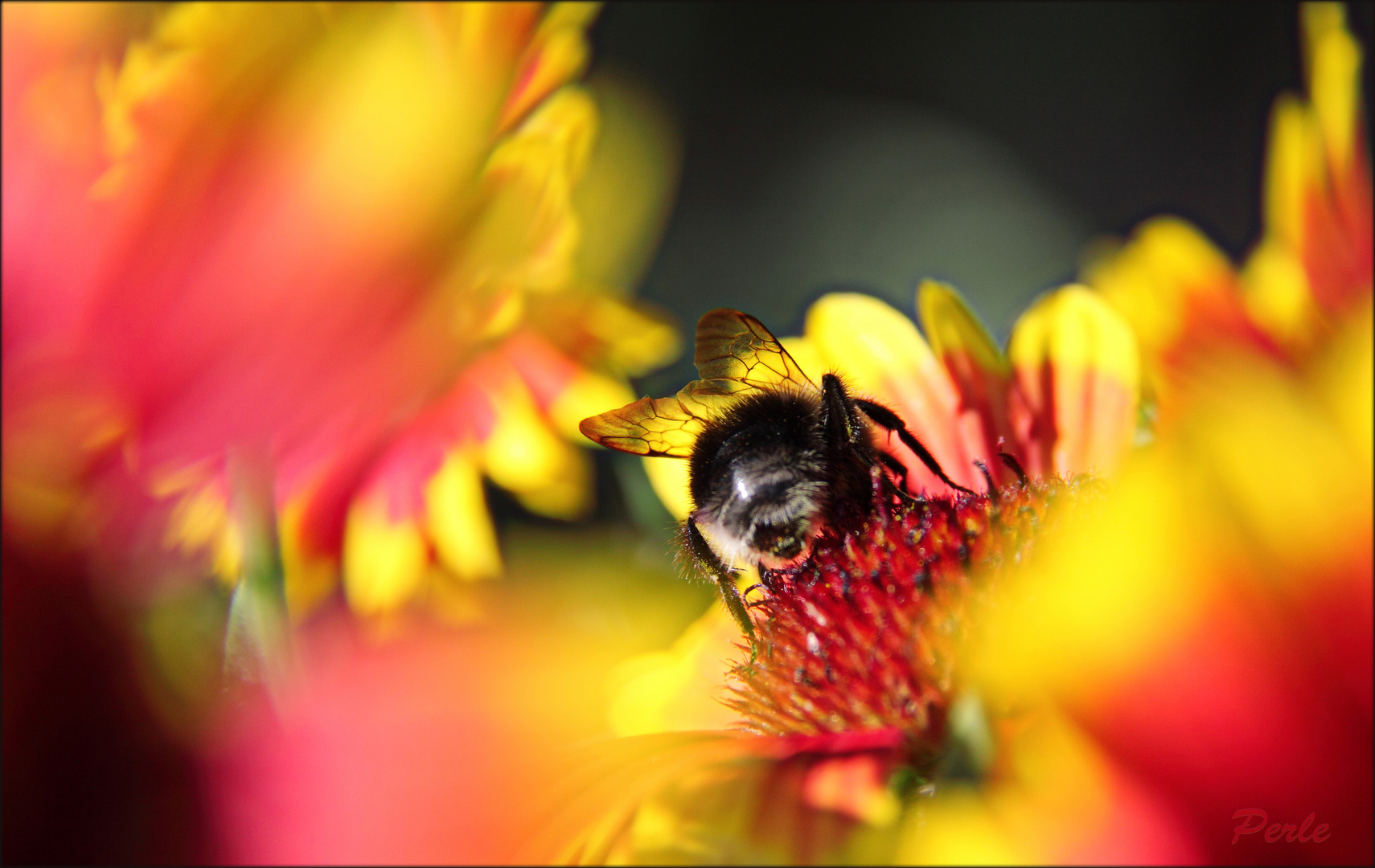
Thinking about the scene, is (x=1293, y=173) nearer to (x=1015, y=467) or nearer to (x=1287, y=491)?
(x=1015, y=467)

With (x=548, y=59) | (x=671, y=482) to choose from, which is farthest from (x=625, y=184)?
(x=671, y=482)

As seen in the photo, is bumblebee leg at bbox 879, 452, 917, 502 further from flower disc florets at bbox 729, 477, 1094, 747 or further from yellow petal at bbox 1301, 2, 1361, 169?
yellow petal at bbox 1301, 2, 1361, 169

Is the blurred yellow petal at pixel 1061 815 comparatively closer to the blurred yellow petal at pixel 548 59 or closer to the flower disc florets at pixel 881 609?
the flower disc florets at pixel 881 609

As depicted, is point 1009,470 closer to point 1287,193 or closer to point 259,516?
point 1287,193

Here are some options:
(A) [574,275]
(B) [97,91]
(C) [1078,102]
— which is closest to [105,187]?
(B) [97,91]

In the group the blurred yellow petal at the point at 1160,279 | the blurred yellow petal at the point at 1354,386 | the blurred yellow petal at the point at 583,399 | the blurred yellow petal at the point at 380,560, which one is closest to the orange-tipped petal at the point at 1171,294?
the blurred yellow petal at the point at 1160,279
